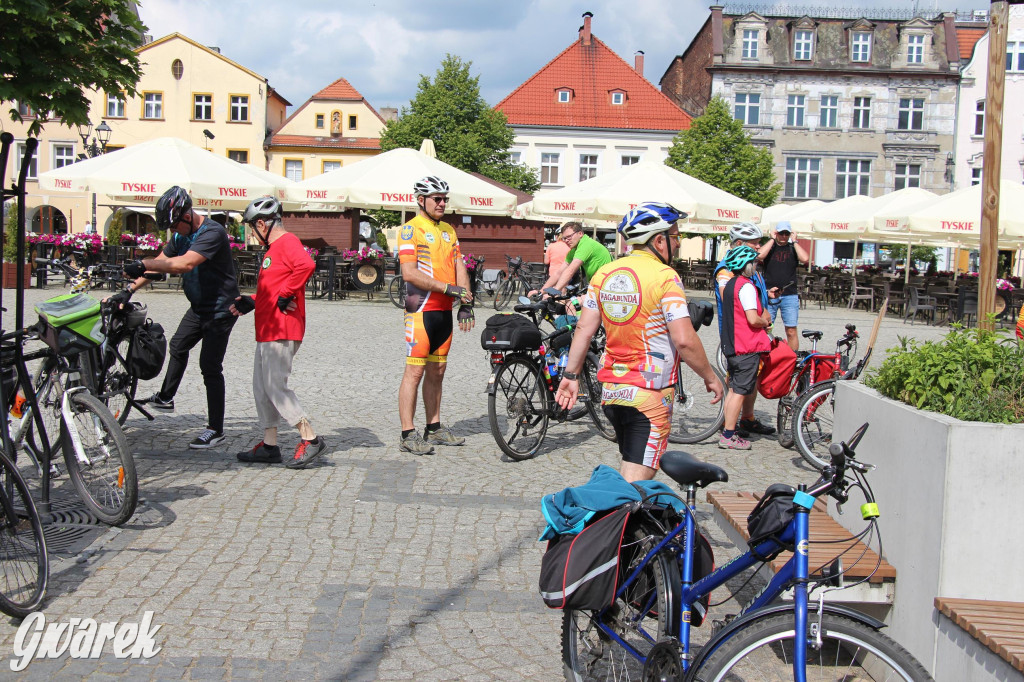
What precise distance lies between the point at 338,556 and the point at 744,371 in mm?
3885

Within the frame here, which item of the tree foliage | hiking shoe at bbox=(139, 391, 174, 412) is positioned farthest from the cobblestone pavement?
the tree foliage

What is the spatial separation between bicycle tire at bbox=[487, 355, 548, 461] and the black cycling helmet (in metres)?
2.59

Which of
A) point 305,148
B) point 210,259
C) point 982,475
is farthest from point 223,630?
point 305,148

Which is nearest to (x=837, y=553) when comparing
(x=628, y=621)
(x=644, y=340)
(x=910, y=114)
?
(x=628, y=621)

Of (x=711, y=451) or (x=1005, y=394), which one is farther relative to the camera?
(x=711, y=451)

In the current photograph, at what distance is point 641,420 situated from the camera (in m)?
4.42

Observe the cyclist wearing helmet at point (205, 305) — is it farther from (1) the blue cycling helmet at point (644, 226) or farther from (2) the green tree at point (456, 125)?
(2) the green tree at point (456, 125)

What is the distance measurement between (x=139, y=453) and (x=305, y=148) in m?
52.6

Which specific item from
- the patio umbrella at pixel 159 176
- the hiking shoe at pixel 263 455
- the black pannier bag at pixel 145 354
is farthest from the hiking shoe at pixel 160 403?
the patio umbrella at pixel 159 176

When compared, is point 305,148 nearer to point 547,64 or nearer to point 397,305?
point 547,64

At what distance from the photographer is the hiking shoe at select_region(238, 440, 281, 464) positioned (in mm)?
6812

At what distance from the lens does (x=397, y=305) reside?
68.5 feet

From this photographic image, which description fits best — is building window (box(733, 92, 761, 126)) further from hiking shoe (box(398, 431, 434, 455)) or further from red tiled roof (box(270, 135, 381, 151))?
hiking shoe (box(398, 431, 434, 455))

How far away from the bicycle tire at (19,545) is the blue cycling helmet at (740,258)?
5.27m
